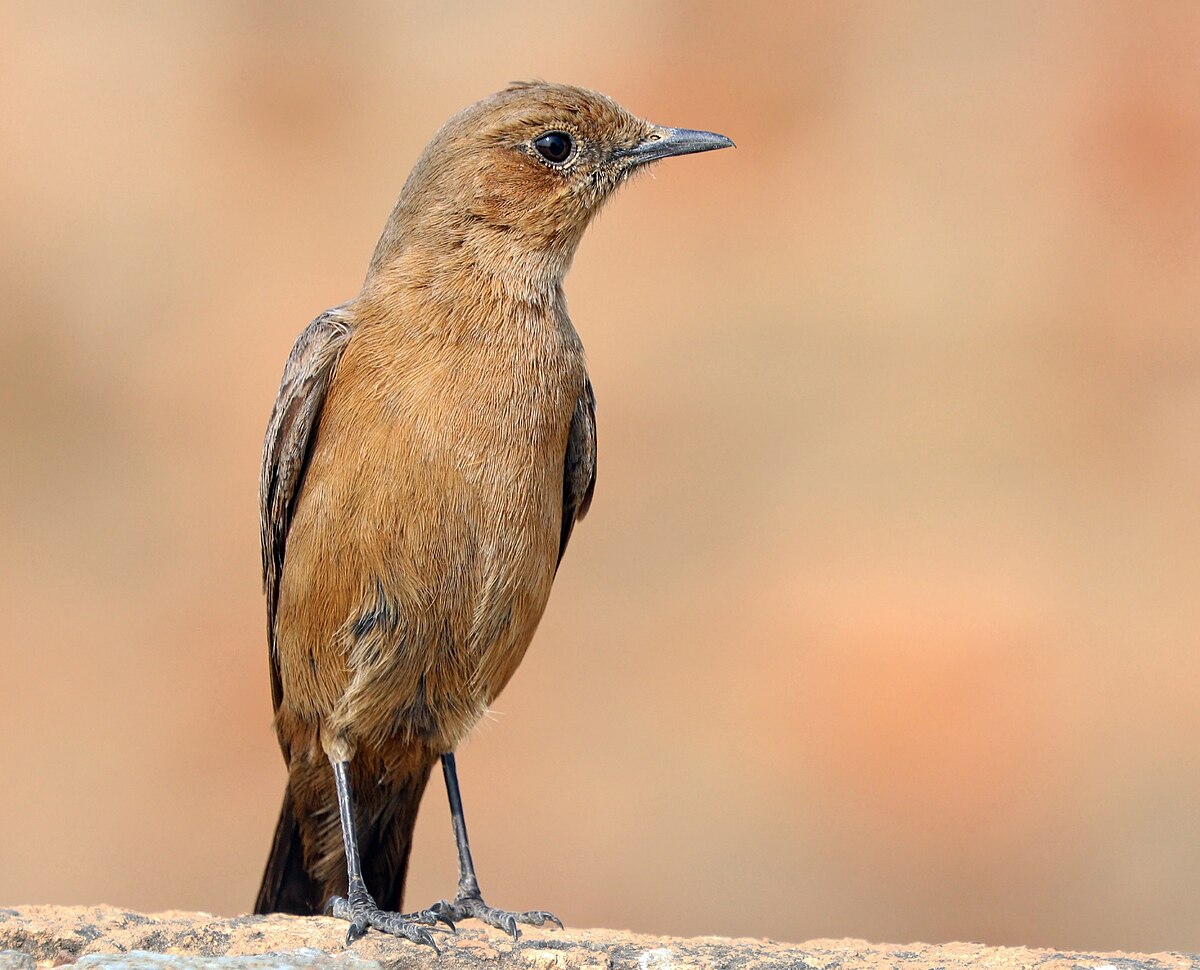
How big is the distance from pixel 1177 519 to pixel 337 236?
7711 mm

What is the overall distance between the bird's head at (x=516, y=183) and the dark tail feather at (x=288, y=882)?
7.44 feet

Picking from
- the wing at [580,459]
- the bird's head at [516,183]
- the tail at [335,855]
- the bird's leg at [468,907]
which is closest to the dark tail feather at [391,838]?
the tail at [335,855]

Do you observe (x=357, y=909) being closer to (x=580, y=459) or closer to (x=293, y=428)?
(x=293, y=428)

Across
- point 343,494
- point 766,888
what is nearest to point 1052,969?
point 343,494

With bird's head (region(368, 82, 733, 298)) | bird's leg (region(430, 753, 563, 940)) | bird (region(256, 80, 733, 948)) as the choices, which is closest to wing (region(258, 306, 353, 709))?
bird (region(256, 80, 733, 948))

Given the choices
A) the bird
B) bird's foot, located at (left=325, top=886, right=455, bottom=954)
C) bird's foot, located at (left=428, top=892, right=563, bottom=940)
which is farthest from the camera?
the bird

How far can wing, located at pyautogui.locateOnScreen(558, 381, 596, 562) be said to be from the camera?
6.53m

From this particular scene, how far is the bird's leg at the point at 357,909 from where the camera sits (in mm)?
5570

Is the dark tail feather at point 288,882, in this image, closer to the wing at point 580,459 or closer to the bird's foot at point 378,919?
the bird's foot at point 378,919

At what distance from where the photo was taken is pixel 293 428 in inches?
247

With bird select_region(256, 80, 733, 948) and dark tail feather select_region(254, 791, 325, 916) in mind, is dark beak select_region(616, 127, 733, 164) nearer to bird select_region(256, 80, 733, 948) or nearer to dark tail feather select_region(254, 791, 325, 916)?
bird select_region(256, 80, 733, 948)

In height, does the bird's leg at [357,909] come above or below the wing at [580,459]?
below

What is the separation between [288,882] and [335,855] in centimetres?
24

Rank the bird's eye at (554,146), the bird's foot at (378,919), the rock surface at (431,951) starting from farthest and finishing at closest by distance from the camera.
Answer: the bird's eye at (554,146)
the bird's foot at (378,919)
the rock surface at (431,951)
